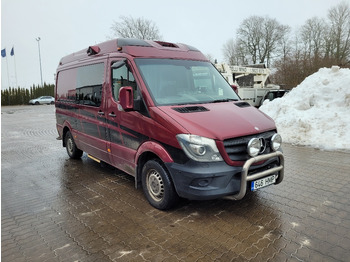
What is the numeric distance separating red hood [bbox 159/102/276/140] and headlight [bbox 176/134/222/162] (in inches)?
2.7

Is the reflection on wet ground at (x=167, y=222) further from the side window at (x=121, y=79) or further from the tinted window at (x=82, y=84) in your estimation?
the side window at (x=121, y=79)

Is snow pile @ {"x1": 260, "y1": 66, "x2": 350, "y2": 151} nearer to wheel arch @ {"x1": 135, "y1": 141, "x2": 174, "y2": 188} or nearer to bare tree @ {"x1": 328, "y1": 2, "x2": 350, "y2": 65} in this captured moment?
wheel arch @ {"x1": 135, "y1": 141, "x2": 174, "y2": 188}

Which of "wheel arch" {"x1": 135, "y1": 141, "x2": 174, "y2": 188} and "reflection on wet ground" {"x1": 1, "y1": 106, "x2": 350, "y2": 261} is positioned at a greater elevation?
"wheel arch" {"x1": 135, "y1": 141, "x2": 174, "y2": 188}

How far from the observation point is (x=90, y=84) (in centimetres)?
547

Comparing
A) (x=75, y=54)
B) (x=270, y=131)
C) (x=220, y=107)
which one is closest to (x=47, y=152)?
(x=75, y=54)

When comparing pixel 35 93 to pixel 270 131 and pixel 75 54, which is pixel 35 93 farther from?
pixel 270 131

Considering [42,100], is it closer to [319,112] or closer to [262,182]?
[319,112]

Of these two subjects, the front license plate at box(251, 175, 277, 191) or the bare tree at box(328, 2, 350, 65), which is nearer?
the front license plate at box(251, 175, 277, 191)

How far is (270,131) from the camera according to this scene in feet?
12.9

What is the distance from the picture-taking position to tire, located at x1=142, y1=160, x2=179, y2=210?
12.2ft

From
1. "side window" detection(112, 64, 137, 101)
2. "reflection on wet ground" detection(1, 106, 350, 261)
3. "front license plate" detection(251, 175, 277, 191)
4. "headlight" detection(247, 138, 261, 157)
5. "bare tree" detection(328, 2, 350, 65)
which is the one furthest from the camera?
"bare tree" detection(328, 2, 350, 65)

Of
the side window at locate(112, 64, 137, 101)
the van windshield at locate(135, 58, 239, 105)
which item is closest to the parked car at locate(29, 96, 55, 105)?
the side window at locate(112, 64, 137, 101)

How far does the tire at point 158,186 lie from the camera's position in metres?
3.73

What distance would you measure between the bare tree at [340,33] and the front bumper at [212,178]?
33.9 m
